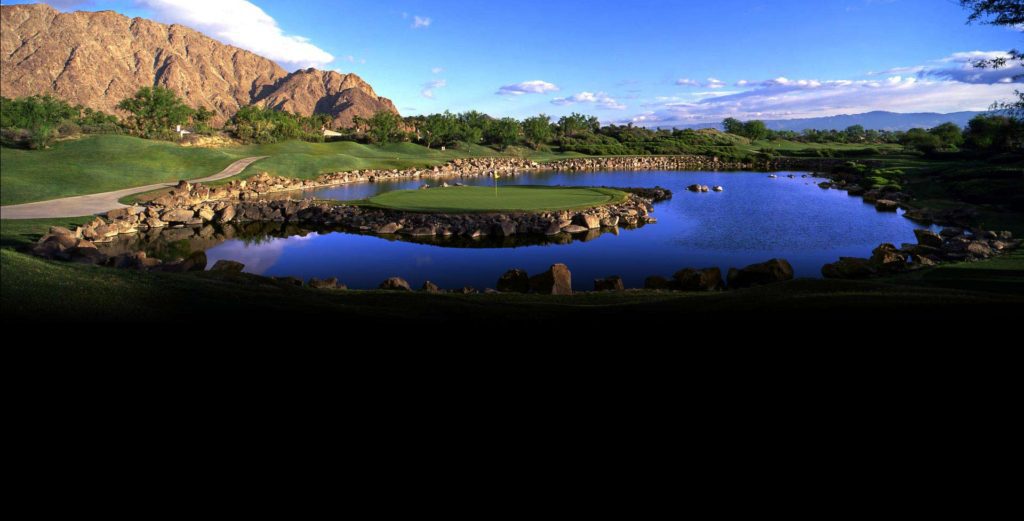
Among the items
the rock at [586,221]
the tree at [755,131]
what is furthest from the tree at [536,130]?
the rock at [586,221]

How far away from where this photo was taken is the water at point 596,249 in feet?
70.5

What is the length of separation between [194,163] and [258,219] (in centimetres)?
952

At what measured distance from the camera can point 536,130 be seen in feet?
386

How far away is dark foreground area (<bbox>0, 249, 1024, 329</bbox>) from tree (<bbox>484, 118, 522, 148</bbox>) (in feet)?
329

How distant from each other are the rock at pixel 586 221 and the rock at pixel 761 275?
12607 millimetres

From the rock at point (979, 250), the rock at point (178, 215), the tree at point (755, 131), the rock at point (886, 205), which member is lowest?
the rock at point (979, 250)

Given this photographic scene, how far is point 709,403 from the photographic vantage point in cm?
541

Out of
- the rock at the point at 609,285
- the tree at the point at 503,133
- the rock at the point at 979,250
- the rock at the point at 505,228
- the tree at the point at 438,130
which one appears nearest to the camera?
the rock at the point at 609,285

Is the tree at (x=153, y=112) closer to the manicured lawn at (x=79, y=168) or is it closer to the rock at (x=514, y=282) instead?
the manicured lawn at (x=79, y=168)

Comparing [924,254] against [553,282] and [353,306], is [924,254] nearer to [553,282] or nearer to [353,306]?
[553,282]

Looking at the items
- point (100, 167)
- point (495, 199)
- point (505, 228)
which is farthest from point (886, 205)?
point (100, 167)

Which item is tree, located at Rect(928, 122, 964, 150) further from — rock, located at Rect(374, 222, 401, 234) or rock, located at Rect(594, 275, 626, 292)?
rock, located at Rect(594, 275, 626, 292)

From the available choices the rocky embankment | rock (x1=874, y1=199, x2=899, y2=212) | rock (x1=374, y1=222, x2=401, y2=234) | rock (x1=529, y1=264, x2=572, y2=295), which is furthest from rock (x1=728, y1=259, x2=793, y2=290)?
rock (x1=874, y1=199, x2=899, y2=212)

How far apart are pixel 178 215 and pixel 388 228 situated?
12.3 m
